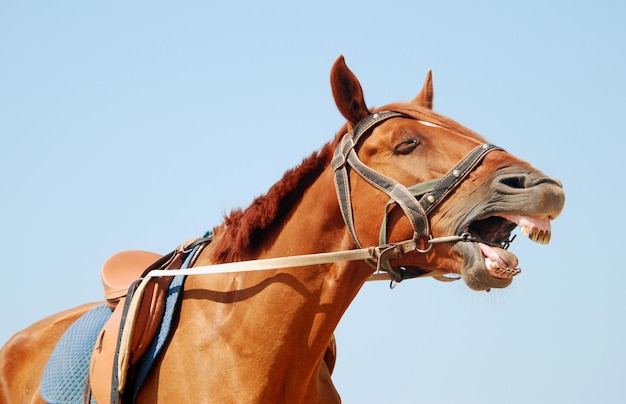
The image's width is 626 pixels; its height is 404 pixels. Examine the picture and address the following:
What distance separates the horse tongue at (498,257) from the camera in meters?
5.09

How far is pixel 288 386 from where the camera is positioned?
570 cm

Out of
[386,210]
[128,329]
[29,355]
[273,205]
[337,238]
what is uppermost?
[273,205]

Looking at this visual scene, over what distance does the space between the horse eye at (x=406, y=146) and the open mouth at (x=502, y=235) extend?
0.65 meters

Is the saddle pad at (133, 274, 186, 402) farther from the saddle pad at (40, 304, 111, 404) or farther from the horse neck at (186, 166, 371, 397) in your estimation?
the saddle pad at (40, 304, 111, 404)

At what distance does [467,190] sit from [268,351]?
165cm

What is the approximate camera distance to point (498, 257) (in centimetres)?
512

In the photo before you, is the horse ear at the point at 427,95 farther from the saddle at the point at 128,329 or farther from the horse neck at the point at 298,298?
the saddle at the point at 128,329

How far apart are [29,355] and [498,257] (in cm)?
433

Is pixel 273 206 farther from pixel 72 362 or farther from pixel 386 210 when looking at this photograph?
pixel 72 362

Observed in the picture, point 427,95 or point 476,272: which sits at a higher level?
point 427,95

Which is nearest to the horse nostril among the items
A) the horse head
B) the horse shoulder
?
the horse head

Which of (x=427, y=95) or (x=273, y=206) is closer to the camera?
(x=273, y=206)

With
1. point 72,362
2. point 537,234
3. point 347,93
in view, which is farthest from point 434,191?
point 72,362

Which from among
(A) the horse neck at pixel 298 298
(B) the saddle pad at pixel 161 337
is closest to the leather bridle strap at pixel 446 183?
(A) the horse neck at pixel 298 298
